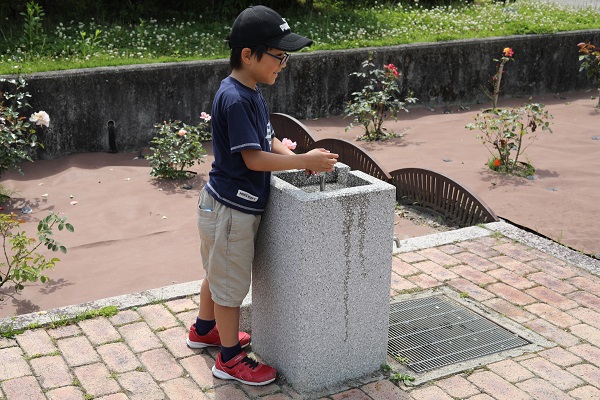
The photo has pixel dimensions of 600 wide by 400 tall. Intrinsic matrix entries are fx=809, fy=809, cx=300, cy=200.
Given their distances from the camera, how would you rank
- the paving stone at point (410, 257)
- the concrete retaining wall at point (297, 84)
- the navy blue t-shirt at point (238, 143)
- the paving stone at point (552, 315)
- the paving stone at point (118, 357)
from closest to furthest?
the navy blue t-shirt at point (238, 143) → the paving stone at point (118, 357) → the paving stone at point (552, 315) → the paving stone at point (410, 257) → the concrete retaining wall at point (297, 84)

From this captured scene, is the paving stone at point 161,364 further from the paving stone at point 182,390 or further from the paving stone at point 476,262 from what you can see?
the paving stone at point 476,262

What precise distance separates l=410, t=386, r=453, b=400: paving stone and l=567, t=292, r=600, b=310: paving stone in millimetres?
1417

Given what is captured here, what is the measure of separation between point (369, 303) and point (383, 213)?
1.54ft

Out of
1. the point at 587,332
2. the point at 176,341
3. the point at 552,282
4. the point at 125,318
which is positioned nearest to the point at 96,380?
the point at 176,341

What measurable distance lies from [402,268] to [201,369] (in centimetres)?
180

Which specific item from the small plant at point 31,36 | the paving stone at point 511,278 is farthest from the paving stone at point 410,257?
the small plant at point 31,36

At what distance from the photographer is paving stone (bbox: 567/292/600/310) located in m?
4.90

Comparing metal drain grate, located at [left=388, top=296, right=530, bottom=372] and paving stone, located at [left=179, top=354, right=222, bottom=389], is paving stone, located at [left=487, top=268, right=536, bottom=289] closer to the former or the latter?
metal drain grate, located at [left=388, top=296, right=530, bottom=372]

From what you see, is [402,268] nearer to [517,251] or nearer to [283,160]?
[517,251]

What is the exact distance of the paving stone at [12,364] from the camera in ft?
13.1

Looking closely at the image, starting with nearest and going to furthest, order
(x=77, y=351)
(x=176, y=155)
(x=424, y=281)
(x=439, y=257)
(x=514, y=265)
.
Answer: (x=77, y=351)
(x=424, y=281)
(x=514, y=265)
(x=439, y=257)
(x=176, y=155)

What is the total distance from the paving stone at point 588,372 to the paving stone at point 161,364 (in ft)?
6.63

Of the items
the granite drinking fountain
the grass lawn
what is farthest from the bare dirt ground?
the granite drinking fountain

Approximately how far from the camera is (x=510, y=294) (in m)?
5.04
